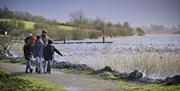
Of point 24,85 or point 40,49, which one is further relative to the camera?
point 40,49

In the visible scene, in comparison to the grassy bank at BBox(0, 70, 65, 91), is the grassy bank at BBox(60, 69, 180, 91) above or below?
below

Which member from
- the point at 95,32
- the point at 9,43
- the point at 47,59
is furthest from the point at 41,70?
the point at 95,32

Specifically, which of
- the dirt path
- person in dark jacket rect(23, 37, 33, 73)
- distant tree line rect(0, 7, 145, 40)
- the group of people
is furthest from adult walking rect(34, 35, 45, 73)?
distant tree line rect(0, 7, 145, 40)

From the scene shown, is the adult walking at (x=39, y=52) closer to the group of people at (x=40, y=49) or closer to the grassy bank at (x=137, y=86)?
the group of people at (x=40, y=49)

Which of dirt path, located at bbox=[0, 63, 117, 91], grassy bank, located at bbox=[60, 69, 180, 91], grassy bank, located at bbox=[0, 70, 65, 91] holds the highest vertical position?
grassy bank, located at bbox=[0, 70, 65, 91]

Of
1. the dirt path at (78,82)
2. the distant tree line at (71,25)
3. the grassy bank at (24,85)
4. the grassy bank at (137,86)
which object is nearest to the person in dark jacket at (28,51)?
the dirt path at (78,82)

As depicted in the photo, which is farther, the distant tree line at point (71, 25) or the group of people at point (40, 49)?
the distant tree line at point (71, 25)

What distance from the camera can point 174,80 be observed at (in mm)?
14500

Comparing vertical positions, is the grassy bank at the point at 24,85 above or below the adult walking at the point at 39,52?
below

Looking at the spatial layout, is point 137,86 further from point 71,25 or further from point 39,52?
point 71,25

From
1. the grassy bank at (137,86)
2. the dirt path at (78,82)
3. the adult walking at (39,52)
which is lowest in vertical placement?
the grassy bank at (137,86)

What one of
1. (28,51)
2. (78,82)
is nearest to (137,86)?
(78,82)

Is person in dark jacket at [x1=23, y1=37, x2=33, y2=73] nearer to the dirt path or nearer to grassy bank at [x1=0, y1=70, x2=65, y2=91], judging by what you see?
the dirt path

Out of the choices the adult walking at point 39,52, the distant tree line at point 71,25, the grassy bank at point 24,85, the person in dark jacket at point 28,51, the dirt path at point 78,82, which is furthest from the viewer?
the distant tree line at point 71,25
